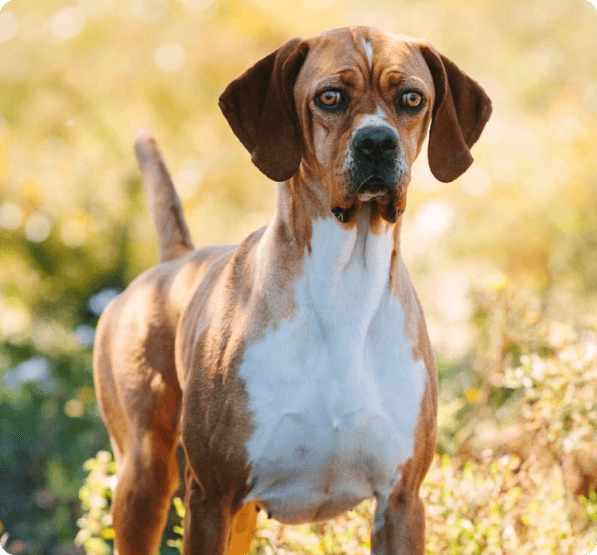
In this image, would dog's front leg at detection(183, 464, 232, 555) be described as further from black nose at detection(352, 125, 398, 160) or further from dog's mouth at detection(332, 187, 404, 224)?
black nose at detection(352, 125, 398, 160)

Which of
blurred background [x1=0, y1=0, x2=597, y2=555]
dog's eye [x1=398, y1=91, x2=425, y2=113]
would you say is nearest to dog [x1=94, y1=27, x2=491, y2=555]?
dog's eye [x1=398, y1=91, x2=425, y2=113]

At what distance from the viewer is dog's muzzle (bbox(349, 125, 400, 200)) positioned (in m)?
2.47

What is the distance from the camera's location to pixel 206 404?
2.78 meters

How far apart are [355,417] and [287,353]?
0.26 metres

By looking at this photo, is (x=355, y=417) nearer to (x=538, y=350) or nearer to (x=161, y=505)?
(x=161, y=505)

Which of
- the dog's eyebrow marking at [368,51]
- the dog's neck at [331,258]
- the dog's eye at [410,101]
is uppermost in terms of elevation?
the dog's eyebrow marking at [368,51]

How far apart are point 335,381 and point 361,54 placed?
2.99 feet

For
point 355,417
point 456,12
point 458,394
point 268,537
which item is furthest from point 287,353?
point 456,12

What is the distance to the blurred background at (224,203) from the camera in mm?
4945

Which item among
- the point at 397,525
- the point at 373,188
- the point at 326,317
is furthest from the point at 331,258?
the point at 397,525

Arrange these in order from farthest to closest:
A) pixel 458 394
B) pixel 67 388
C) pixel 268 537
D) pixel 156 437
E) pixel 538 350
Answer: pixel 67 388 → pixel 458 394 → pixel 538 350 → pixel 268 537 → pixel 156 437

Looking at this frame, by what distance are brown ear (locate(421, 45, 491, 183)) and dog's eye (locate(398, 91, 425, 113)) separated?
8.4 inches

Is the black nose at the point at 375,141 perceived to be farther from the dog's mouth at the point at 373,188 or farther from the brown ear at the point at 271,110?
the brown ear at the point at 271,110

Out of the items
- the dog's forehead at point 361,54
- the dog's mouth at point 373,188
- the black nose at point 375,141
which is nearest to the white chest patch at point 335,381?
the dog's mouth at point 373,188
